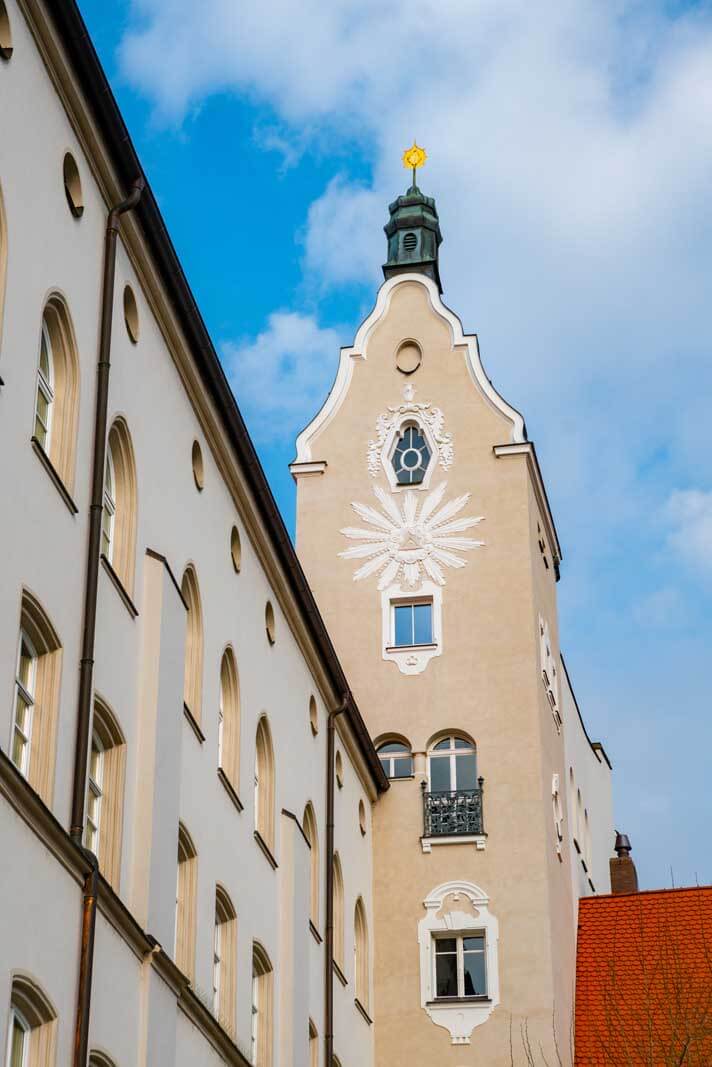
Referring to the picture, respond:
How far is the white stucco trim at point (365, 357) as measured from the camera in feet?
125

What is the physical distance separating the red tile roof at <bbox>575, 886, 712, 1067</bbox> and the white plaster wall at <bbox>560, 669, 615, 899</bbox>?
1275 millimetres

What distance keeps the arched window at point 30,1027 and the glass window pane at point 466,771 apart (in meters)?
19.8

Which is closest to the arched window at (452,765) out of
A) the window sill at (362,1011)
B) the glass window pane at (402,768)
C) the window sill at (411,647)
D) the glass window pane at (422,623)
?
the glass window pane at (402,768)

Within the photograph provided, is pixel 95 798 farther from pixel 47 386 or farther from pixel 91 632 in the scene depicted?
pixel 47 386

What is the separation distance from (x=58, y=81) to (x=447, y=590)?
1936 cm

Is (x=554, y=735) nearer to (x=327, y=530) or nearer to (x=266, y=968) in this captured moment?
(x=327, y=530)

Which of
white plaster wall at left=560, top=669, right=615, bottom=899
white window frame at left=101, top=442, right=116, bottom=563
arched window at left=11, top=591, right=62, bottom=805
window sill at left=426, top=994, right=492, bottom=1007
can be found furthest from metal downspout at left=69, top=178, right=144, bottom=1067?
white plaster wall at left=560, top=669, right=615, bottom=899

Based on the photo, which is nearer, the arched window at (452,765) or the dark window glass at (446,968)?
the dark window glass at (446,968)

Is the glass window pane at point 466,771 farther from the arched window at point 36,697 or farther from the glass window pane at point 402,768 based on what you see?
the arched window at point 36,697

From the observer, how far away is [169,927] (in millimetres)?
20125

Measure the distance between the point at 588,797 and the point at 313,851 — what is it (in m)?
14.4

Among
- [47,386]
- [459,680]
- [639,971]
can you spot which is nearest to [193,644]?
[47,386]

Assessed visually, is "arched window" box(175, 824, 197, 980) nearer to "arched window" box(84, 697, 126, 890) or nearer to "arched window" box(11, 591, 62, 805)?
"arched window" box(84, 697, 126, 890)

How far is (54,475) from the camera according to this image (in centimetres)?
1752
